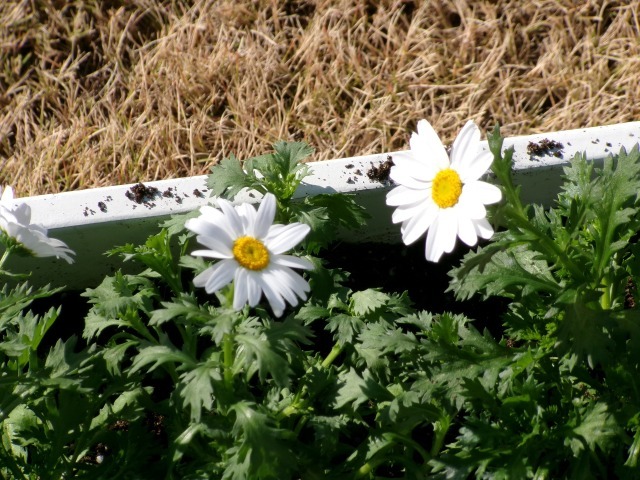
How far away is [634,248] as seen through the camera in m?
1.70

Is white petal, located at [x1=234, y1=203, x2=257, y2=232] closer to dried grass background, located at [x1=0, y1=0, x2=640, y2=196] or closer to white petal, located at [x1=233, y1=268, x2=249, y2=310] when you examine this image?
white petal, located at [x1=233, y1=268, x2=249, y2=310]

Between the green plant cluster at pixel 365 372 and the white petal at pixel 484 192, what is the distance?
56 mm

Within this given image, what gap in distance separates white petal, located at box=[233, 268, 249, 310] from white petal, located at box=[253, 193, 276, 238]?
3.2 inches

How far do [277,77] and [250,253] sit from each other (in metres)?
1.25

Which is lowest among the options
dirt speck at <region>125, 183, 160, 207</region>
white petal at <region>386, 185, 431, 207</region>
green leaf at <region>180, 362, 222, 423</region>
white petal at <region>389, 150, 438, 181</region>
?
green leaf at <region>180, 362, 222, 423</region>

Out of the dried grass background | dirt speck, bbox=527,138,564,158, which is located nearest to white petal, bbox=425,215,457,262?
dirt speck, bbox=527,138,564,158

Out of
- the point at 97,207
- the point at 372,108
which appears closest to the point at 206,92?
the point at 372,108

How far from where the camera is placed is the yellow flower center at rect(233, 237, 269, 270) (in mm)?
1370

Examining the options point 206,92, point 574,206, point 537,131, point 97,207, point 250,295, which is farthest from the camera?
point 206,92

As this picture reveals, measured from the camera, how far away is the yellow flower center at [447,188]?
144 centimetres

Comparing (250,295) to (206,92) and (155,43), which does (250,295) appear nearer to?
(206,92)

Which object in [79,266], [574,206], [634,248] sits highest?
[574,206]

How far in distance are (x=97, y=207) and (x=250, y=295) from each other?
→ 77 cm

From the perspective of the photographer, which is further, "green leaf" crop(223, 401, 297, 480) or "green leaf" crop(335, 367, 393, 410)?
"green leaf" crop(335, 367, 393, 410)
